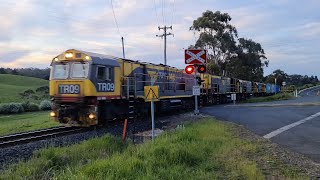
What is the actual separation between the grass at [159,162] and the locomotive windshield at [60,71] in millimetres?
7072

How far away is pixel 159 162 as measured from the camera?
7324 millimetres

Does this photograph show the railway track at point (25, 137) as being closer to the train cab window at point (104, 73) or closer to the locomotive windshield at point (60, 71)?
the locomotive windshield at point (60, 71)

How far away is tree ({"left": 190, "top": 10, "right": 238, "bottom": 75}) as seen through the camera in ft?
218

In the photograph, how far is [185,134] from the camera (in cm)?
1066

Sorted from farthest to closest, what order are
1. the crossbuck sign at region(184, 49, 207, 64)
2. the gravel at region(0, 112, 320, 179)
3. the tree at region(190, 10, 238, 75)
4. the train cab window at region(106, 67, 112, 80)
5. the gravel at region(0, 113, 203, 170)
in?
the tree at region(190, 10, 238, 75) < the crossbuck sign at region(184, 49, 207, 64) < the train cab window at region(106, 67, 112, 80) < the gravel at region(0, 113, 203, 170) < the gravel at region(0, 112, 320, 179)

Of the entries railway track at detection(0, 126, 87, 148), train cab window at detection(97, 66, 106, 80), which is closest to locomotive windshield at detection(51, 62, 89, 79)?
train cab window at detection(97, 66, 106, 80)

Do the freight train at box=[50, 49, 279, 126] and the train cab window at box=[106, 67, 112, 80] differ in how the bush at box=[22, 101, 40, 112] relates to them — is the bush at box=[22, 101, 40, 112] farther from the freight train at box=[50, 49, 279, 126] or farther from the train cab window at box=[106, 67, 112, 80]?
the train cab window at box=[106, 67, 112, 80]

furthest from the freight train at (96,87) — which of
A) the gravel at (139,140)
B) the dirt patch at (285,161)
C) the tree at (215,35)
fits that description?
the tree at (215,35)

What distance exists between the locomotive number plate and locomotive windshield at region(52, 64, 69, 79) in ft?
1.48

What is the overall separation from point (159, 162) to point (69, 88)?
10.3 meters

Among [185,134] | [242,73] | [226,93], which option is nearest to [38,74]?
[242,73]

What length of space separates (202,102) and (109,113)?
55.3ft

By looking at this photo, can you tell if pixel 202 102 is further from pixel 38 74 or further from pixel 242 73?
pixel 38 74

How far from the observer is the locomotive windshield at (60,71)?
17.0 m
